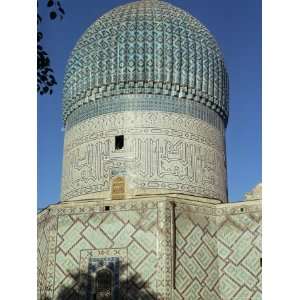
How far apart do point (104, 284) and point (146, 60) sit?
14.1 feet

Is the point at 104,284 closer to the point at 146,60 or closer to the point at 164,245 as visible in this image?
the point at 164,245

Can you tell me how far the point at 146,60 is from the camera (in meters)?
9.75

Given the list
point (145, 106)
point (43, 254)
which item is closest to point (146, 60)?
point (145, 106)

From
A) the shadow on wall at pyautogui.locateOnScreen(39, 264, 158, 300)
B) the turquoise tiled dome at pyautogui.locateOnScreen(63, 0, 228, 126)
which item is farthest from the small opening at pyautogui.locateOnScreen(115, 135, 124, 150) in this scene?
the shadow on wall at pyautogui.locateOnScreen(39, 264, 158, 300)

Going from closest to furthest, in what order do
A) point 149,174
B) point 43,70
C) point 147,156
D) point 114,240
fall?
point 43,70
point 114,240
point 149,174
point 147,156

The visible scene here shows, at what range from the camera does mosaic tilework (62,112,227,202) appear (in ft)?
30.0

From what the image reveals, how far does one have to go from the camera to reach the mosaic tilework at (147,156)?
9.16 m

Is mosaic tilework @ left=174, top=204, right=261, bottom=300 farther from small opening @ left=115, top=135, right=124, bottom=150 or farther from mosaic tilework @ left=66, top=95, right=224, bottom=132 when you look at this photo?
mosaic tilework @ left=66, top=95, right=224, bottom=132

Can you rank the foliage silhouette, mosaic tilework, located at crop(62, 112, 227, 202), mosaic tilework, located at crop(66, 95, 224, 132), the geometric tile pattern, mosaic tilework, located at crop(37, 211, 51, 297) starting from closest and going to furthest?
the foliage silhouette < the geometric tile pattern < mosaic tilework, located at crop(37, 211, 51, 297) < mosaic tilework, located at crop(62, 112, 227, 202) < mosaic tilework, located at crop(66, 95, 224, 132)

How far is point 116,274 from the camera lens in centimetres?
773

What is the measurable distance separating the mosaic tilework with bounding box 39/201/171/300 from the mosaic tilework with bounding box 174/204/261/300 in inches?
12.8

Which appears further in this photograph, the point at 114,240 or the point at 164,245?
the point at 114,240
